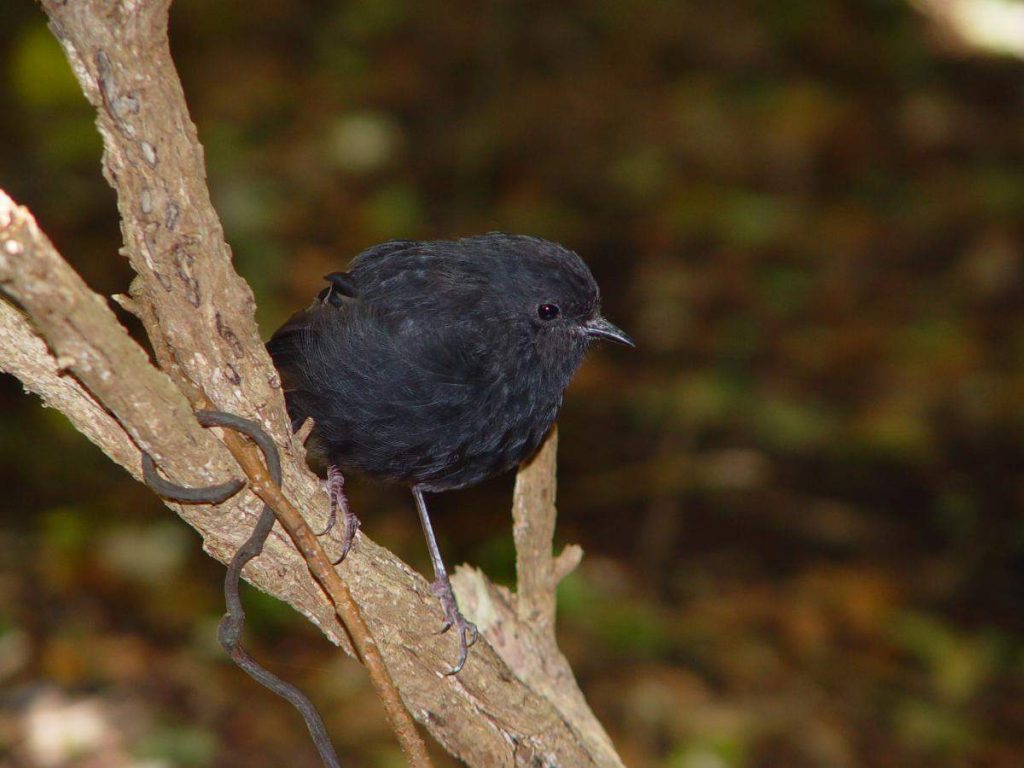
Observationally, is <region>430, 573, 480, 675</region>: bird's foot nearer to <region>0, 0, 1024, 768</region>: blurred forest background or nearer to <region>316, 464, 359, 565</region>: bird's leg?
<region>316, 464, 359, 565</region>: bird's leg

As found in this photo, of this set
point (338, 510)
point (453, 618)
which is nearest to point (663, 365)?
point (453, 618)

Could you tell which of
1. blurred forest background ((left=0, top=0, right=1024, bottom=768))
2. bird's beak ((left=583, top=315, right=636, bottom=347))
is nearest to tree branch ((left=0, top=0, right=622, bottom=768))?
blurred forest background ((left=0, top=0, right=1024, bottom=768))

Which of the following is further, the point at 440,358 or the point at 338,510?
the point at 440,358

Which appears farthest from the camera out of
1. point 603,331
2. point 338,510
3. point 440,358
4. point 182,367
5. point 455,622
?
point 603,331

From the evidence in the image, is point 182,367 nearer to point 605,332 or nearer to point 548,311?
point 548,311

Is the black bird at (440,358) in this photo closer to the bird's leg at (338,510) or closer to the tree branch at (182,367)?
the bird's leg at (338,510)

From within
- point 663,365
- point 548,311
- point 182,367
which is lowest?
point 182,367
